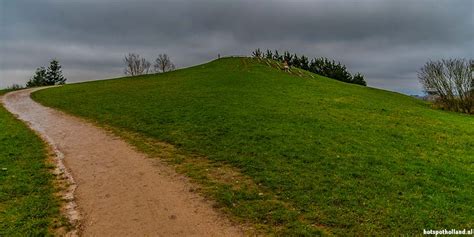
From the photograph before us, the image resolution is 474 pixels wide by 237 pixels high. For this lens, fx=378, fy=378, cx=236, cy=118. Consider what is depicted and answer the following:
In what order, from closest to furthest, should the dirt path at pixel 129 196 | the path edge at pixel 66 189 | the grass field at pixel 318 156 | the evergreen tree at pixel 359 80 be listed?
1. the dirt path at pixel 129 196
2. the path edge at pixel 66 189
3. the grass field at pixel 318 156
4. the evergreen tree at pixel 359 80

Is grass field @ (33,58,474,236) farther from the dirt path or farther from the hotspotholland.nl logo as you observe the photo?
the dirt path

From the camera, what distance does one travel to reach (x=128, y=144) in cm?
1612

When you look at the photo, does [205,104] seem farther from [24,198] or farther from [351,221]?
[351,221]

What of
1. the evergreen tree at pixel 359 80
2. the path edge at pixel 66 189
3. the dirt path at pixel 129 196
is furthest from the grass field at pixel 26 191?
the evergreen tree at pixel 359 80

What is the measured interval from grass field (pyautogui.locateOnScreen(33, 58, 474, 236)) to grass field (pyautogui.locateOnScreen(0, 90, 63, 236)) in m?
4.01

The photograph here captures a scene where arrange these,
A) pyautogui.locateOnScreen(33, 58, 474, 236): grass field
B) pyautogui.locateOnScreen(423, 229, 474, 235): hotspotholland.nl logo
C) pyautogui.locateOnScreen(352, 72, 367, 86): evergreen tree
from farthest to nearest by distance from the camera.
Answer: pyautogui.locateOnScreen(352, 72, 367, 86): evergreen tree
pyautogui.locateOnScreen(33, 58, 474, 236): grass field
pyautogui.locateOnScreen(423, 229, 474, 235): hotspotholland.nl logo

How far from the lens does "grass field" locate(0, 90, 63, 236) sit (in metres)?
8.44

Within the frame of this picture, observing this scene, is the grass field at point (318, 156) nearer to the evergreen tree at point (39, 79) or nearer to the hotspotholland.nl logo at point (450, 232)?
the hotspotholland.nl logo at point (450, 232)

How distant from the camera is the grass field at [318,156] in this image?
29.1 feet

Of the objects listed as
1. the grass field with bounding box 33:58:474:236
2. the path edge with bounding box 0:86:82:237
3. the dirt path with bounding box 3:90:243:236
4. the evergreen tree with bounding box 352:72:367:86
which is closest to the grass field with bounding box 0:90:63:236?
the path edge with bounding box 0:86:82:237

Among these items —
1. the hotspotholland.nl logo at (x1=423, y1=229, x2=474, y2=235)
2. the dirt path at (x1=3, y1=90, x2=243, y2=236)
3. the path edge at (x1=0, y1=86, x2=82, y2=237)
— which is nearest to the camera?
the hotspotholland.nl logo at (x1=423, y1=229, x2=474, y2=235)

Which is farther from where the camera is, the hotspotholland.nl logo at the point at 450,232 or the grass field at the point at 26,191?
the grass field at the point at 26,191

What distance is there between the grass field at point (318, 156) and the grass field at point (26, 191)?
4.01 metres

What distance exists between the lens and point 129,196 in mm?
10133
